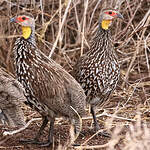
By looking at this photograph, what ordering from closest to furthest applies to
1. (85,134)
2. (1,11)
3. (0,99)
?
(0,99) < (85,134) < (1,11)

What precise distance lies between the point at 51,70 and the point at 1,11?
2744mm

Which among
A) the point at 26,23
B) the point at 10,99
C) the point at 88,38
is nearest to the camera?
the point at 10,99

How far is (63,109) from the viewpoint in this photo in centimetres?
454

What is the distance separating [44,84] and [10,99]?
0.37m

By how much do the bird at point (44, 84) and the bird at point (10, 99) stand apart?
0.14m

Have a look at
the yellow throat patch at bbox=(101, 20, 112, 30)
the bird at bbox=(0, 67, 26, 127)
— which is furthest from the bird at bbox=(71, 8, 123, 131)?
the bird at bbox=(0, 67, 26, 127)

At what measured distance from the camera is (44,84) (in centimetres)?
454

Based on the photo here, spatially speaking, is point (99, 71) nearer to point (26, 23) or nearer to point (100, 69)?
point (100, 69)

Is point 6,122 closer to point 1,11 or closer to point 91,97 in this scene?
point 91,97

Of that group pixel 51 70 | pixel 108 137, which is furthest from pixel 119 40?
pixel 51 70

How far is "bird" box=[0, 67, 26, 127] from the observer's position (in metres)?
4.36

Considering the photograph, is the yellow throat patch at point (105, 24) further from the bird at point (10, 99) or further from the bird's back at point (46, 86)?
the bird at point (10, 99)

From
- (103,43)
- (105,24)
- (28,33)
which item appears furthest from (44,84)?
(105,24)

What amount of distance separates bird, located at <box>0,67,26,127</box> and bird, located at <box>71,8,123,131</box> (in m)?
1.03
